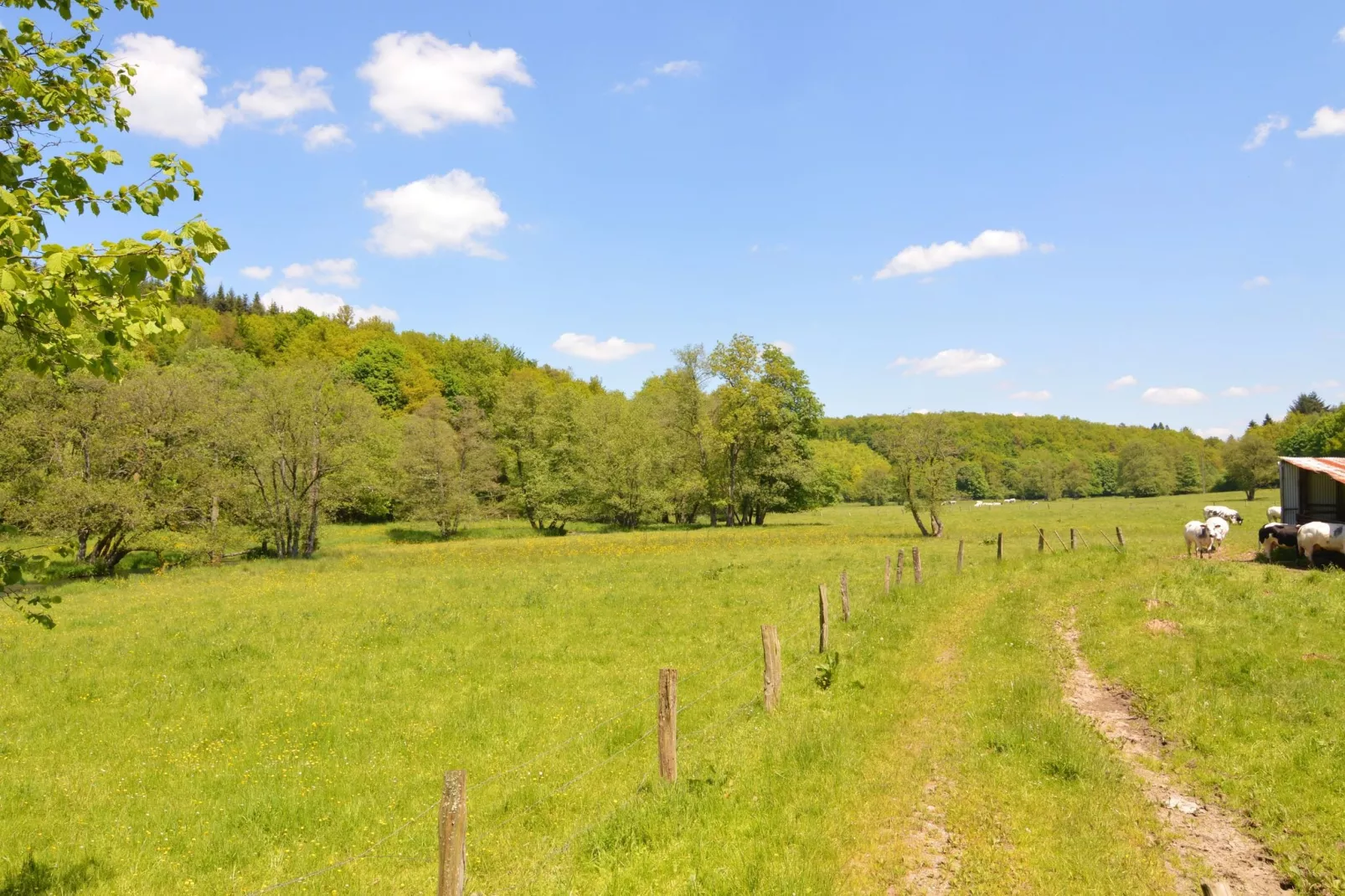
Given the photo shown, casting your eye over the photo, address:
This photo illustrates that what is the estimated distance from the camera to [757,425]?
69375 mm

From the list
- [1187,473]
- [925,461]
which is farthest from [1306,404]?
[925,461]

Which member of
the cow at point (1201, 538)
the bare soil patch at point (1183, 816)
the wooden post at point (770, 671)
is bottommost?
the bare soil patch at point (1183, 816)

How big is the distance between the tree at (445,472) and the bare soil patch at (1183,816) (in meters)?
58.7

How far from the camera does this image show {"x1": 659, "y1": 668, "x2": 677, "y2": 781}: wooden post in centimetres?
975

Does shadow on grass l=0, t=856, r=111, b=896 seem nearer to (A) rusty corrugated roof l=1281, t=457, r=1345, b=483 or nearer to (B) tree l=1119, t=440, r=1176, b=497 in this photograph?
(A) rusty corrugated roof l=1281, t=457, r=1345, b=483

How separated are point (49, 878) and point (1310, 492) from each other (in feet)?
133

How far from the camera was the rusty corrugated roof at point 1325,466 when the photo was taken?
2570cm

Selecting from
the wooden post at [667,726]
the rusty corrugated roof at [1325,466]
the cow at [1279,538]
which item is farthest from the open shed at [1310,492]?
the wooden post at [667,726]

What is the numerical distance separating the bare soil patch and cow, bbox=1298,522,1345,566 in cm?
1719

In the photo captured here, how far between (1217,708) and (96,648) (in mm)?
26311

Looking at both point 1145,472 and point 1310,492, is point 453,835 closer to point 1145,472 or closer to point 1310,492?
point 1310,492

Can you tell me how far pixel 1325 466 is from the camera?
26.5 meters

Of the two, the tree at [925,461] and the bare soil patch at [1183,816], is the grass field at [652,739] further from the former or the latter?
the tree at [925,461]

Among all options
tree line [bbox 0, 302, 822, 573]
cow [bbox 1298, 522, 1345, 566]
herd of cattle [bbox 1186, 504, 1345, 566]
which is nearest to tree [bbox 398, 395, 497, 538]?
tree line [bbox 0, 302, 822, 573]
